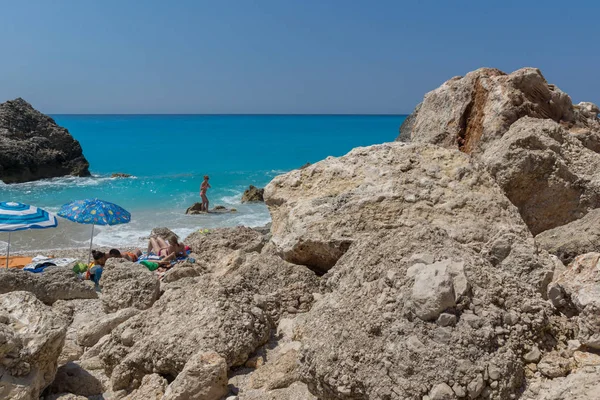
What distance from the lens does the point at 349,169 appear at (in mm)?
5117

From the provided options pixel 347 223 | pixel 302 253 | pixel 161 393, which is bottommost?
pixel 161 393

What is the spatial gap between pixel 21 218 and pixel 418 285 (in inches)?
350

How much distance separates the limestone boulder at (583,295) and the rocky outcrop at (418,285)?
0.60 ft

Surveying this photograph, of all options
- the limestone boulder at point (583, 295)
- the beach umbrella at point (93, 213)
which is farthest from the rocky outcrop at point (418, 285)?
the beach umbrella at point (93, 213)

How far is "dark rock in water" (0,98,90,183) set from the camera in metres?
30.8

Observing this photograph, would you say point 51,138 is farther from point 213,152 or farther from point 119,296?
point 119,296

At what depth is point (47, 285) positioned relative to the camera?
6898 millimetres

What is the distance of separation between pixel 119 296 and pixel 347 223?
9.11ft

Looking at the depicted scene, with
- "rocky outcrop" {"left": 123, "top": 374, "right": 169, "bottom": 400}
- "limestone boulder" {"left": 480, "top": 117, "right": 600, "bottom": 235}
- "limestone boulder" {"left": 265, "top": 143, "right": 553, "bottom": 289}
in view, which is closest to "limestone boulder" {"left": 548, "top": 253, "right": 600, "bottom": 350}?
"limestone boulder" {"left": 265, "top": 143, "right": 553, "bottom": 289}

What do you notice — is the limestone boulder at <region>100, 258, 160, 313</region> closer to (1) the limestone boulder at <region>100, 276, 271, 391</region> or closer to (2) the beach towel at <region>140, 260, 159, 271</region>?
(1) the limestone boulder at <region>100, 276, 271, 391</region>

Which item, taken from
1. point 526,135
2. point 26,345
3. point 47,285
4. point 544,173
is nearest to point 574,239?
point 544,173

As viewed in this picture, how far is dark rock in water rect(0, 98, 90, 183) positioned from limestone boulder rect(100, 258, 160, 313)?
28.1m

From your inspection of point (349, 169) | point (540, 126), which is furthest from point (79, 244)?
point (540, 126)

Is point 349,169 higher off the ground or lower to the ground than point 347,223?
higher
